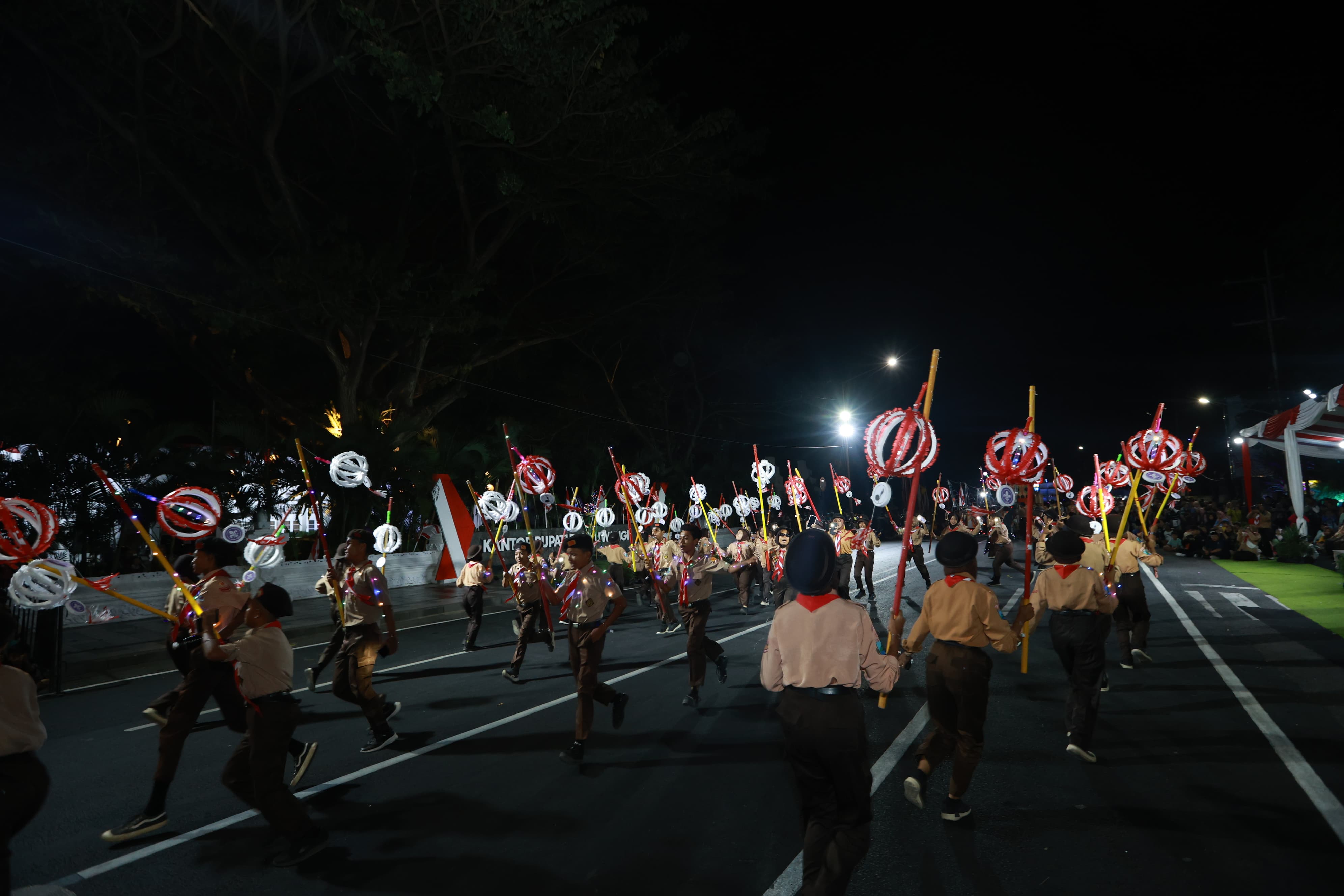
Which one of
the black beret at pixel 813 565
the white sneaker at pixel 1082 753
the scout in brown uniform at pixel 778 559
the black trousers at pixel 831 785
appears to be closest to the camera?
the black trousers at pixel 831 785

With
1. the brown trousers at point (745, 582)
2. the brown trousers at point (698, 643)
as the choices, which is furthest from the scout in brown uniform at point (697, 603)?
the brown trousers at point (745, 582)

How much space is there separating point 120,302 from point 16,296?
316 centimetres

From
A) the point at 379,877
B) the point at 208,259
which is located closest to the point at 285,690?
the point at 379,877

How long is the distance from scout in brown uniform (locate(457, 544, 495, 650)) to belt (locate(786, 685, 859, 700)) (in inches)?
343

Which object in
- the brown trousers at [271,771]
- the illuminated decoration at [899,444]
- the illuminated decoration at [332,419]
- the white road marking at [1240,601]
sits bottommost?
the white road marking at [1240,601]

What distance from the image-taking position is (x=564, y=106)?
17.0 m

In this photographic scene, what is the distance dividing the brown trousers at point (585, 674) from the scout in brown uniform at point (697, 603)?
1678 millimetres

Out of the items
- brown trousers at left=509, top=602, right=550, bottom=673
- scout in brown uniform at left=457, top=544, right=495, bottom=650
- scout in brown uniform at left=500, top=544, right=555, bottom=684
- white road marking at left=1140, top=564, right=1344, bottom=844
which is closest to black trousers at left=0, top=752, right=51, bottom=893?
scout in brown uniform at left=500, top=544, right=555, bottom=684

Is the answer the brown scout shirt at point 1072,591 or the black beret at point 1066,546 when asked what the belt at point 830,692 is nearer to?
the brown scout shirt at point 1072,591

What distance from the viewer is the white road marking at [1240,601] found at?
14.0 meters

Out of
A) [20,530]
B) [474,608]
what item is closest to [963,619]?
[474,608]

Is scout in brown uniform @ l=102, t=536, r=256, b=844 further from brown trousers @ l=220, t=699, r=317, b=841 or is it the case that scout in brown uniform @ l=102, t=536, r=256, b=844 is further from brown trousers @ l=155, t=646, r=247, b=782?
brown trousers @ l=220, t=699, r=317, b=841

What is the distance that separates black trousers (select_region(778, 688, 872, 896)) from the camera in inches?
142

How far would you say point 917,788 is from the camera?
5238 mm
